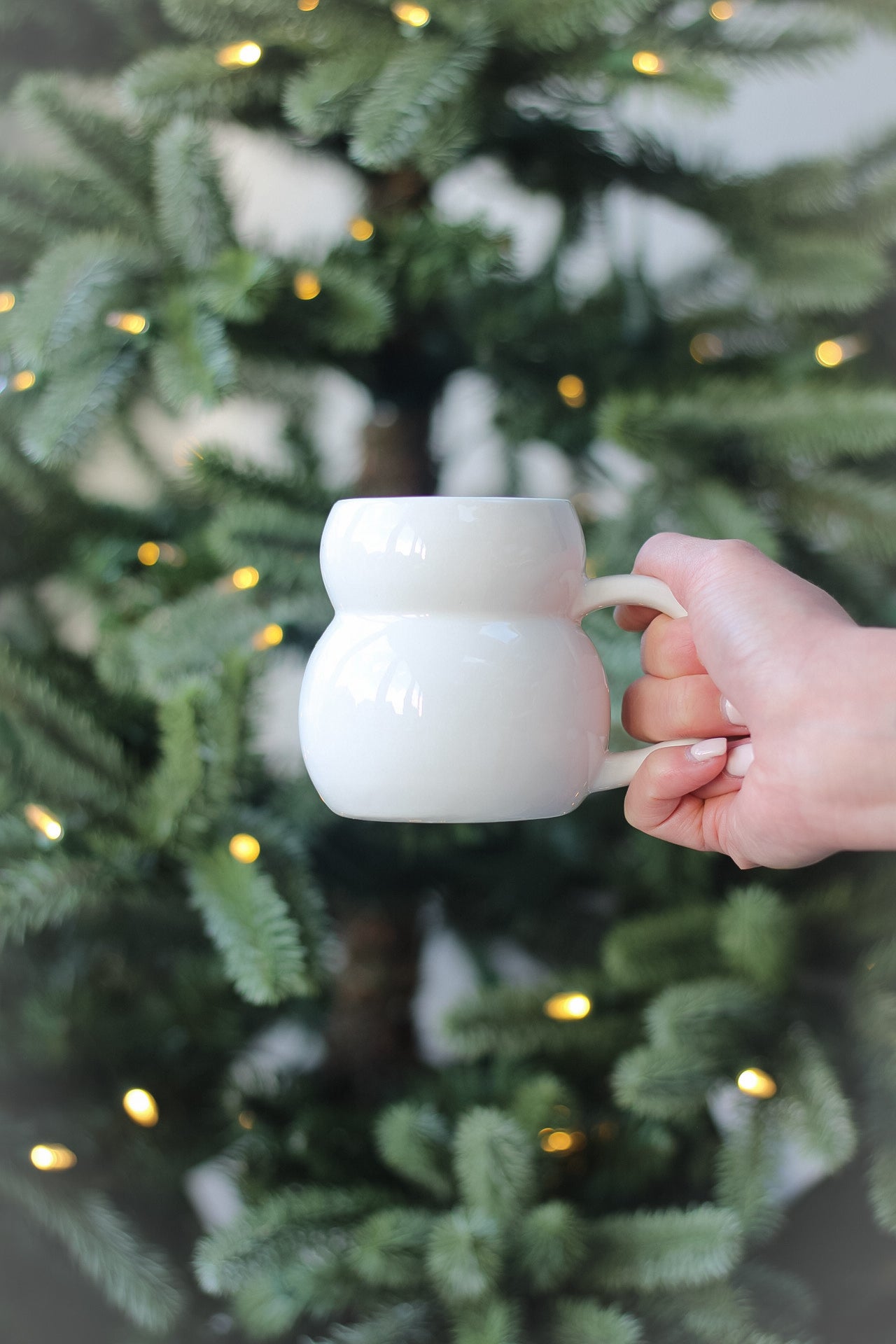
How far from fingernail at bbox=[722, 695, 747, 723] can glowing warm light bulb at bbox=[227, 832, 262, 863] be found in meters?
0.33

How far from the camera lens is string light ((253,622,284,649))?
29.3 inches

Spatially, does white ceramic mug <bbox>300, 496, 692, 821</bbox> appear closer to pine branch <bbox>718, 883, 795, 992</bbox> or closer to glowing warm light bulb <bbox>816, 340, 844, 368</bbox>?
pine branch <bbox>718, 883, 795, 992</bbox>

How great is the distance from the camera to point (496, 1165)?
68 cm

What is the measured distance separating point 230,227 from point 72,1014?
0.61 meters

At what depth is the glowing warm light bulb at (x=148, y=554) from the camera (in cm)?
86

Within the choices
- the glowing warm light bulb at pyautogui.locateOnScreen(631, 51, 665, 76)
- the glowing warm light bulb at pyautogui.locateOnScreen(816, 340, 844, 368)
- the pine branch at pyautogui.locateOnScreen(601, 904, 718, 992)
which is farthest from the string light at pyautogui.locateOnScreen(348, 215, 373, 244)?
the pine branch at pyautogui.locateOnScreen(601, 904, 718, 992)

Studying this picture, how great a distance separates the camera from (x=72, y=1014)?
84 centimetres

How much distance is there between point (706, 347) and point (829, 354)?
0.11m

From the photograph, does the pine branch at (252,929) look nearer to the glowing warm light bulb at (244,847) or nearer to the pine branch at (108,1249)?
the glowing warm light bulb at (244,847)

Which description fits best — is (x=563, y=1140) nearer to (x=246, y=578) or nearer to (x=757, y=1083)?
(x=757, y=1083)

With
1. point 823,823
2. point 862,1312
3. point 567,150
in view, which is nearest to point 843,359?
point 567,150

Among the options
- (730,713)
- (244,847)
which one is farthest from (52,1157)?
(730,713)

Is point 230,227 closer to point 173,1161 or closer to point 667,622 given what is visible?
point 667,622

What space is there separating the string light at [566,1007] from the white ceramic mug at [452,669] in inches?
15.9
